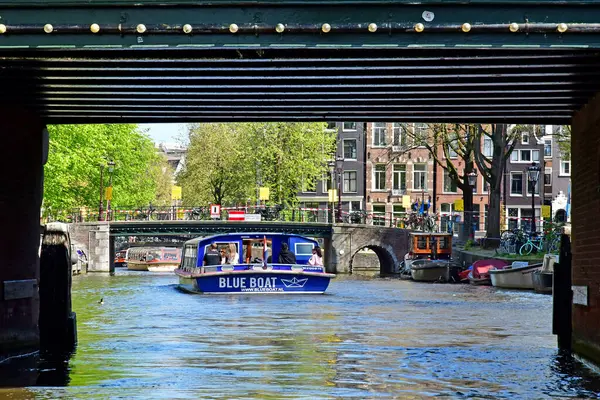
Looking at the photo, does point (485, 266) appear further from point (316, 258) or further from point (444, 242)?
point (316, 258)

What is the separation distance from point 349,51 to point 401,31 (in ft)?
2.24

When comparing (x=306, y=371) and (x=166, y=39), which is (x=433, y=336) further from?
(x=166, y=39)

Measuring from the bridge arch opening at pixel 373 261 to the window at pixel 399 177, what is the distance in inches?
382

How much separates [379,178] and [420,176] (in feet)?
9.91

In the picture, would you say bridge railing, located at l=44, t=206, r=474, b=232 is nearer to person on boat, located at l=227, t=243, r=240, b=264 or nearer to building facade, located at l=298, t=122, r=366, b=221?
building facade, located at l=298, t=122, r=366, b=221

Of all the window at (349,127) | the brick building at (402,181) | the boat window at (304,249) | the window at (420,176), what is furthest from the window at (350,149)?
the boat window at (304,249)

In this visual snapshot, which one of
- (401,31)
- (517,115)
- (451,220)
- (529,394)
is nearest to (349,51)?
(401,31)

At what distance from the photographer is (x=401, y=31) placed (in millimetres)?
11719

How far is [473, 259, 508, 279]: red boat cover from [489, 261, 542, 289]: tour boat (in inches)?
91.1

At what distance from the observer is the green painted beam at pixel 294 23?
38.4 ft

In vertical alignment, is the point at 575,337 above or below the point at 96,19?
below

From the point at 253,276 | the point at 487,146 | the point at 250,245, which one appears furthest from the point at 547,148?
the point at 253,276

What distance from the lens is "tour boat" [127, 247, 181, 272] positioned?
3164 inches

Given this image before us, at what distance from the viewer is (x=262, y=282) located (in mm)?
38094
